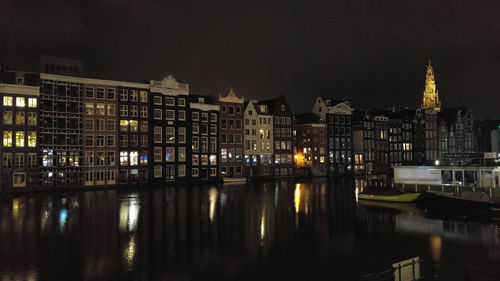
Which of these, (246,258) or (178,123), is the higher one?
(178,123)

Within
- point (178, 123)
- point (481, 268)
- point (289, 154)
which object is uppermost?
point (178, 123)

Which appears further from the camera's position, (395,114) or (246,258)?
(395,114)

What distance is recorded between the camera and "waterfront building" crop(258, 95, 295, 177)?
9631 centimetres

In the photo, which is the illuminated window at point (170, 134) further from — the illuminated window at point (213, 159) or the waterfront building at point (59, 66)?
the waterfront building at point (59, 66)

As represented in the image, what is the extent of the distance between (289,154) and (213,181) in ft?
83.7

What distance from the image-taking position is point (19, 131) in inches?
2405

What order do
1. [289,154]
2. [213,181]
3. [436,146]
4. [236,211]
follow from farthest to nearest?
[436,146] → [289,154] → [213,181] → [236,211]

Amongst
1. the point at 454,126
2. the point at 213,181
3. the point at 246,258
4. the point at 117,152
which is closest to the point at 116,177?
the point at 117,152

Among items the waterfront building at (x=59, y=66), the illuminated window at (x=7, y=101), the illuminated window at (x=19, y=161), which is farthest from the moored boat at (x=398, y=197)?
the illuminated window at (x=7, y=101)

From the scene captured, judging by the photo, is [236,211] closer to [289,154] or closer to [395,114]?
[289,154]

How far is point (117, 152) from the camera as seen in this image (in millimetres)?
70500

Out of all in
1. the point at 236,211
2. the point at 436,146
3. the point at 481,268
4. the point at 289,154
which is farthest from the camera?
the point at 436,146

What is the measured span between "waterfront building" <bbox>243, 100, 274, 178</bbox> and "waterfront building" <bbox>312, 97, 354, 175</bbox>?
1924cm

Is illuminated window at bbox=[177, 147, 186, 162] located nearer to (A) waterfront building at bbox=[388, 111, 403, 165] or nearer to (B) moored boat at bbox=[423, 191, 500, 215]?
(B) moored boat at bbox=[423, 191, 500, 215]
